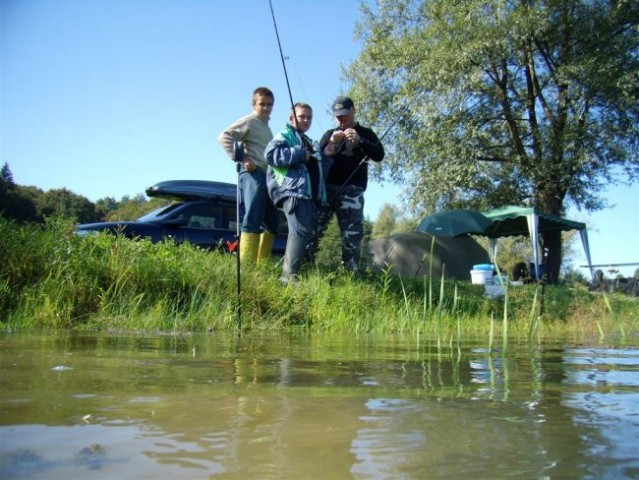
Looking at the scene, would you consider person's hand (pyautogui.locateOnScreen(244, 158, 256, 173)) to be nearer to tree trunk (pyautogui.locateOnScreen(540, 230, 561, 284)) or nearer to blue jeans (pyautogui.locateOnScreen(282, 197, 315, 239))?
blue jeans (pyautogui.locateOnScreen(282, 197, 315, 239))

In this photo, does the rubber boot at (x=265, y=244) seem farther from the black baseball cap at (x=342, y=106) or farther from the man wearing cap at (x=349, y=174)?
the black baseball cap at (x=342, y=106)

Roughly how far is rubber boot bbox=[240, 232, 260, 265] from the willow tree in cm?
1129

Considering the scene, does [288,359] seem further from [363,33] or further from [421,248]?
[363,33]

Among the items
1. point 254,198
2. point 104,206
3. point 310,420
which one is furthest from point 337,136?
point 104,206

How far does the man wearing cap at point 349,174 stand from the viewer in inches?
228

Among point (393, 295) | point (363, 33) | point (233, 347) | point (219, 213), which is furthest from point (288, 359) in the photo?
point (363, 33)

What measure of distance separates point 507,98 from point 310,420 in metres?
18.6

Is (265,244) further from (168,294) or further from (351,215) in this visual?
(168,294)

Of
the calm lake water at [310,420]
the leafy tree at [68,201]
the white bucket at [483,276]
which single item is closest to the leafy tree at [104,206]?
the leafy tree at [68,201]

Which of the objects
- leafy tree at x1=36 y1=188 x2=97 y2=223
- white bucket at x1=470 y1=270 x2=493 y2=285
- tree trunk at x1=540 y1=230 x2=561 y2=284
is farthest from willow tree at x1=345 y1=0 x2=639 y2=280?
leafy tree at x1=36 y1=188 x2=97 y2=223

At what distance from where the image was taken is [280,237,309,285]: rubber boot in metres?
5.32

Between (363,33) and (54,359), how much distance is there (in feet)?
64.7

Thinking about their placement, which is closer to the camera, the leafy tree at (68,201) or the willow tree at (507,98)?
the willow tree at (507,98)

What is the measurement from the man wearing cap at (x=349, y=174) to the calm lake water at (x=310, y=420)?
3.86 metres
